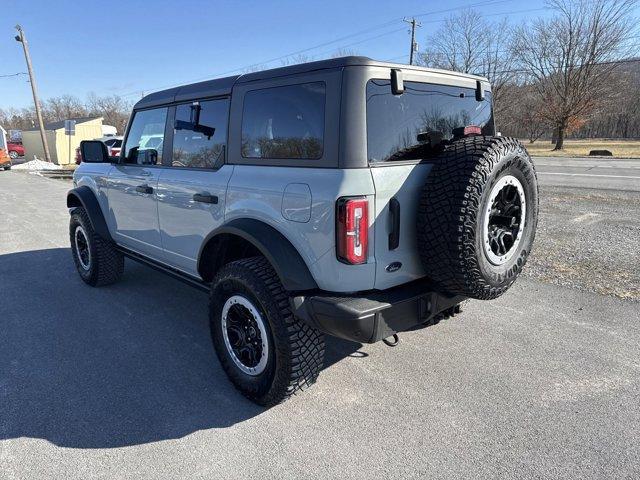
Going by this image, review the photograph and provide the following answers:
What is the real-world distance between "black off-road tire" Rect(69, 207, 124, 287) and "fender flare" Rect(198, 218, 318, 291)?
9.47 feet

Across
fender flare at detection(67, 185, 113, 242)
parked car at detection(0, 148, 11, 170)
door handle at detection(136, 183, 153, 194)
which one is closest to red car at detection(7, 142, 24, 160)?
parked car at detection(0, 148, 11, 170)

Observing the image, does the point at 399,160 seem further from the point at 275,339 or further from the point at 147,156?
the point at 147,156

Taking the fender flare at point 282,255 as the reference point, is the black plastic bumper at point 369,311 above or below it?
below

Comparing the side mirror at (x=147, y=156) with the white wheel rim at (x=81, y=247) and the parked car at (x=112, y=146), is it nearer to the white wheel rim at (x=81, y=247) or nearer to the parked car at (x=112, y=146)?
the parked car at (x=112, y=146)

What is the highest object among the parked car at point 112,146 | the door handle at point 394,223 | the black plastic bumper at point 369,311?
the parked car at point 112,146

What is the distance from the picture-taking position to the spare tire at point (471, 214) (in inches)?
90.3

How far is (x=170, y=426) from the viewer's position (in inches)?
102

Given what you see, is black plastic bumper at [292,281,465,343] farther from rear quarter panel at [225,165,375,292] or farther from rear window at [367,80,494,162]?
rear window at [367,80,494,162]

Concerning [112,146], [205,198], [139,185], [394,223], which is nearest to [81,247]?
[139,185]

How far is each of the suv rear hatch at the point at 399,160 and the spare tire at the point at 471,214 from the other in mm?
78

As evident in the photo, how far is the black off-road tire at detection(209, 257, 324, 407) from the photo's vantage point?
2525 millimetres

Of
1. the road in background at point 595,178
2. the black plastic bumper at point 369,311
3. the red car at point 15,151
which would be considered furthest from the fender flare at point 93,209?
the red car at point 15,151

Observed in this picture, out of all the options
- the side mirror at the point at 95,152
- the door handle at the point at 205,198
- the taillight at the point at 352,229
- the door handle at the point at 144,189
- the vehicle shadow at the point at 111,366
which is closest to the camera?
the taillight at the point at 352,229

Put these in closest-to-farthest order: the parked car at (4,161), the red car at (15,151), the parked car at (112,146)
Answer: the parked car at (112,146), the parked car at (4,161), the red car at (15,151)
